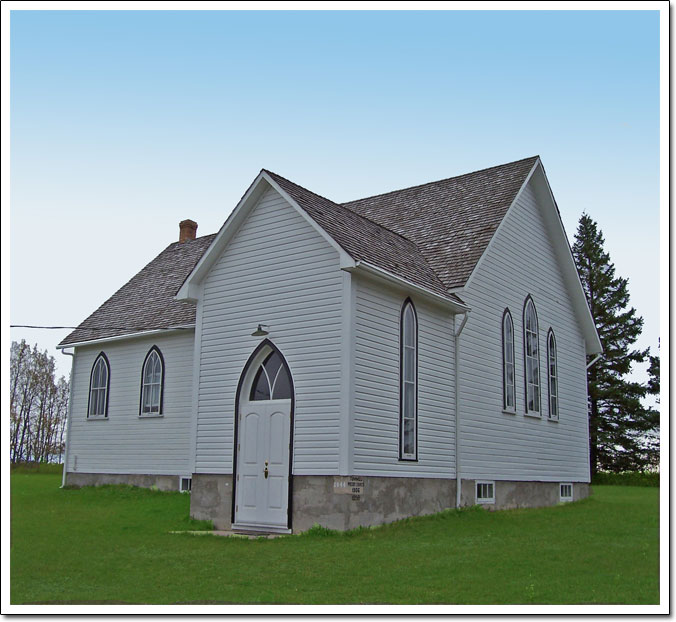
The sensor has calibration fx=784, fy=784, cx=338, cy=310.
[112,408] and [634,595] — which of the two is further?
[112,408]

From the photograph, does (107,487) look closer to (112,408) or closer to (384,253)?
(112,408)

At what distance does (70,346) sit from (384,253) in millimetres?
14062

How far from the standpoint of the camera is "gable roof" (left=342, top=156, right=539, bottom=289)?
63.4ft

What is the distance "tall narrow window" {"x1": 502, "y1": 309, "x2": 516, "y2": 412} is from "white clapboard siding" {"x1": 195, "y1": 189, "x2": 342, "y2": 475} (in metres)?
6.82

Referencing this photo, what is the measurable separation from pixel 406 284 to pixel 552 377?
909cm

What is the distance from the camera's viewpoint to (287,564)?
37.8 ft

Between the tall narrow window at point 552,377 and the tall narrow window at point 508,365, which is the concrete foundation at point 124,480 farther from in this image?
the tall narrow window at point 552,377

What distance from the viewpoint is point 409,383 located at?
54.7ft

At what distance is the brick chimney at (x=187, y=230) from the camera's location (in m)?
32.7

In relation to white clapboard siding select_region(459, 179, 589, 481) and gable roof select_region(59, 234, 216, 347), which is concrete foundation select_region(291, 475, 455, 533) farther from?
gable roof select_region(59, 234, 216, 347)

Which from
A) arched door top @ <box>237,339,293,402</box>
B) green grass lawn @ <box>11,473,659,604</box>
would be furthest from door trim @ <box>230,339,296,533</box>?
green grass lawn @ <box>11,473,659,604</box>

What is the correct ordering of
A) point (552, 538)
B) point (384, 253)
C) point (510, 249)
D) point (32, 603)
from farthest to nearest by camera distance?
point (510, 249)
point (384, 253)
point (552, 538)
point (32, 603)

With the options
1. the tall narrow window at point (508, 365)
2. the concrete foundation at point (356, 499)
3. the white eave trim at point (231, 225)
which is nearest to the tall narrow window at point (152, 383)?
the white eave trim at point (231, 225)

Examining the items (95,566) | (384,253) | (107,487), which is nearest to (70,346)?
(107,487)
